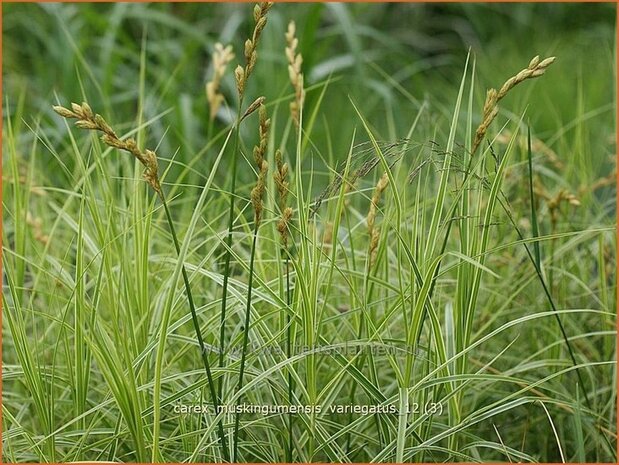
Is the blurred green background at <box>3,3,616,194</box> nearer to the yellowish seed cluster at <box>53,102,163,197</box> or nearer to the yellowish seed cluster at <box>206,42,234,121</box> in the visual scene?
the yellowish seed cluster at <box>206,42,234,121</box>

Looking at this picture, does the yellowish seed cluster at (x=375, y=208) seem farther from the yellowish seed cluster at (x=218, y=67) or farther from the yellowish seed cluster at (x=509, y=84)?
the yellowish seed cluster at (x=218, y=67)

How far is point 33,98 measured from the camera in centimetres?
284

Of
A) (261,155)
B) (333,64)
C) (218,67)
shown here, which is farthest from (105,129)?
(333,64)

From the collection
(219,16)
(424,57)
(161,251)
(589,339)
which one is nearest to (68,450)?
(161,251)

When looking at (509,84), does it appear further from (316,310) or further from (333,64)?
(333,64)

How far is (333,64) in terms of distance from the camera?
2629 millimetres

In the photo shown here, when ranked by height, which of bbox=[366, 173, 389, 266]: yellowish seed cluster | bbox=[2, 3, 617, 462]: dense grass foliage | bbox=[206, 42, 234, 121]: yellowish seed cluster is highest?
bbox=[206, 42, 234, 121]: yellowish seed cluster

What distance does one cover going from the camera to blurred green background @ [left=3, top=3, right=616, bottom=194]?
2.24 meters

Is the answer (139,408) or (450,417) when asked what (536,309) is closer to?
(450,417)

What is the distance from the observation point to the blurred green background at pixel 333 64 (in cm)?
224

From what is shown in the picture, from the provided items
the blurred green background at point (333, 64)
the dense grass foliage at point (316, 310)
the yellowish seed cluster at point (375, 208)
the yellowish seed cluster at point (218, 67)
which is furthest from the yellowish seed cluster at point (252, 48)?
the blurred green background at point (333, 64)

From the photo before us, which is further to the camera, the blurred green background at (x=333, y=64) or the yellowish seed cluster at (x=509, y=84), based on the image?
the blurred green background at (x=333, y=64)

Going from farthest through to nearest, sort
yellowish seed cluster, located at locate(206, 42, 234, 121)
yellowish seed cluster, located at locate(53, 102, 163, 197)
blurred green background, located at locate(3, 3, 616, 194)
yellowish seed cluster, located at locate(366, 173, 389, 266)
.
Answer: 1. blurred green background, located at locate(3, 3, 616, 194)
2. yellowish seed cluster, located at locate(206, 42, 234, 121)
3. yellowish seed cluster, located at locate(366, 173, 389, 266)
4. yellowish seed cluster, located at locate(53, 102, 163, 197)

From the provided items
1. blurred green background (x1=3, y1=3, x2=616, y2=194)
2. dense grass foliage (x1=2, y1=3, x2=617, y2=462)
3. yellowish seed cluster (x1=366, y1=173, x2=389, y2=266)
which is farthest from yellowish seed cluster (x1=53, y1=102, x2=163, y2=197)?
blurred green background (x1=3, y1=3, x2=616, y2=194)
